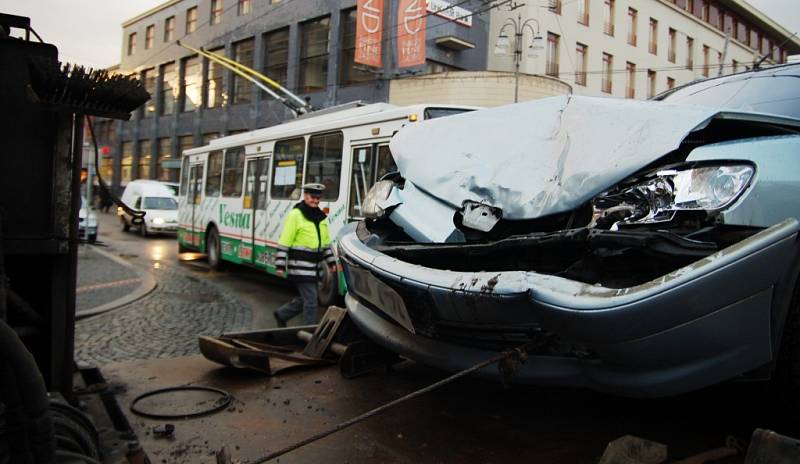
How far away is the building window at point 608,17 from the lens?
29.8 metres

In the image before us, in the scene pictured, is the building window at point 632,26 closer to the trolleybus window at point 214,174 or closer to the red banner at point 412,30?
the red banner at point 412,30

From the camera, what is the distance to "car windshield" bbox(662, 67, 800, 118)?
11.5ft

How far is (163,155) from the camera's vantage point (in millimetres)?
38750

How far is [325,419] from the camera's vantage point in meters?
3.20

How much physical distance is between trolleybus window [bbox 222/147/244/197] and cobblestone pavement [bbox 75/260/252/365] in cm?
230

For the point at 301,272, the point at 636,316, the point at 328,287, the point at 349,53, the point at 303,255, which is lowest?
the point at 328,287

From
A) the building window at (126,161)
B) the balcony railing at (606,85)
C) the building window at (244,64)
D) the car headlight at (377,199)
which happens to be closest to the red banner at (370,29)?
the building window at (244,64)

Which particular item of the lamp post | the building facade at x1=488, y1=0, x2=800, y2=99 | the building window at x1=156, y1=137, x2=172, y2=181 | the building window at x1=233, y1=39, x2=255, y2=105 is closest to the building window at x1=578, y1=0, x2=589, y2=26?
the building facade at x1=488, y1=0, x2=800, y2=99

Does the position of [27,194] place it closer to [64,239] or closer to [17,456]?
[64,239]

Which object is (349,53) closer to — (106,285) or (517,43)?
(517,43)

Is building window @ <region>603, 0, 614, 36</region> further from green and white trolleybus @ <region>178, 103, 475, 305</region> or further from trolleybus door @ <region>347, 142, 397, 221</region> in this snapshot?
trolleybus door @ <region>347, 142, 397, 221</region>

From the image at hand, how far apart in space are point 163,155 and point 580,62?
25.7 m

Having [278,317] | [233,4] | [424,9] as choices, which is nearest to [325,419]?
[278,317]

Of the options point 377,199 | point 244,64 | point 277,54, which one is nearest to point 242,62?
point 244,64
